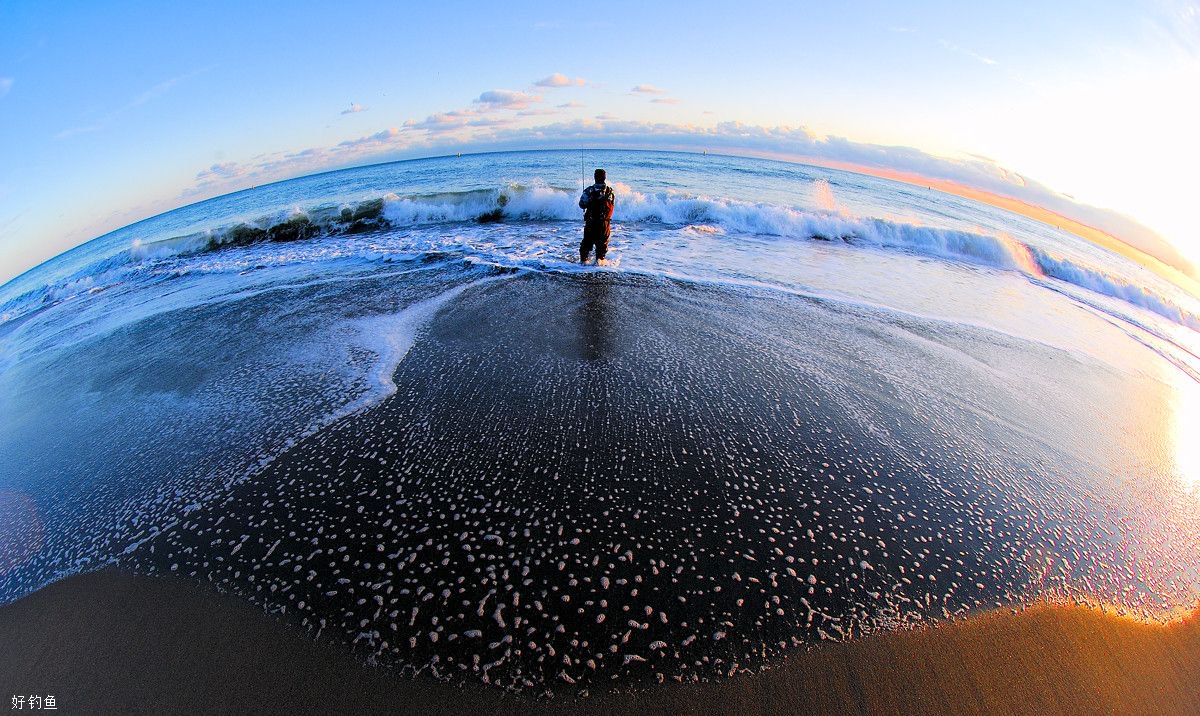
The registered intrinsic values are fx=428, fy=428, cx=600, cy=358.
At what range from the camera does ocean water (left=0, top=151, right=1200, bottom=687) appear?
7.11 ft

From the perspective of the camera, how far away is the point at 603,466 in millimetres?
3121

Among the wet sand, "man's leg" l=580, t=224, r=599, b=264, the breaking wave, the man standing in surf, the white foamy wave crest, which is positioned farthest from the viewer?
the breaking wave

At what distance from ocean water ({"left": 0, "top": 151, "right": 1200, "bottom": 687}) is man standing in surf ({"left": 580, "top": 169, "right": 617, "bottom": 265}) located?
83.5 inches

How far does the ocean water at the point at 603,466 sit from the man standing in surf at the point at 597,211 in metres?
2.12

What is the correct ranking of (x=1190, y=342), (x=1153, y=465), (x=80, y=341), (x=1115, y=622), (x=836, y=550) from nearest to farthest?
(x=1115, y=622) < (x=836, y=550) < (x=1153, y=465) < (x=80, y=341) < (x=1190, y=342)

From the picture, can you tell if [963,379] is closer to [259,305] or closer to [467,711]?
[467,711]

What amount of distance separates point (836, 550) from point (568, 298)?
5.45m

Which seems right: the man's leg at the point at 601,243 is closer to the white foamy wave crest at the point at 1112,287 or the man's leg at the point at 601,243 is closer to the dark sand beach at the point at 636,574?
the dark sand beach at the point at 636,574

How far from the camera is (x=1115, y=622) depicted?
7.59ft

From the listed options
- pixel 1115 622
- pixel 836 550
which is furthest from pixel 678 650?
pixel 1115 622

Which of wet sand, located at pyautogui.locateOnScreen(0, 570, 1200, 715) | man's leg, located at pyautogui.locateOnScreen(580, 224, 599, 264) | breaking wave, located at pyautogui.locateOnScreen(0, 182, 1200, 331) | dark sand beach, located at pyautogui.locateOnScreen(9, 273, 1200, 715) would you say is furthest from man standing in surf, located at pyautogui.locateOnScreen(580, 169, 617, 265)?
wet sand, located at pyautogui.locateOnScreen(0, 570, 1200, 715)

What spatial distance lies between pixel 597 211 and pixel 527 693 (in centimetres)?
833

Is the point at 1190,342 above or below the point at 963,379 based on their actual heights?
above

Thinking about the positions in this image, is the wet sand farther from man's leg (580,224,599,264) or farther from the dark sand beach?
man's leg (580,224,599,264)
